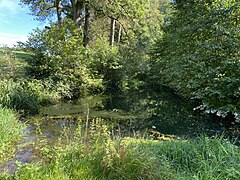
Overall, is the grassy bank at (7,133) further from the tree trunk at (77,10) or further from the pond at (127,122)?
the tree trunk at (77,10)

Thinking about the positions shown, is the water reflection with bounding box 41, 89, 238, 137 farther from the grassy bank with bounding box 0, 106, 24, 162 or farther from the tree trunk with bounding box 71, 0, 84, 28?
the tree trunk with bounding box 71, 0, 84, 28

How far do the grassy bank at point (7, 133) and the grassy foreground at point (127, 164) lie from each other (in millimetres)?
1330

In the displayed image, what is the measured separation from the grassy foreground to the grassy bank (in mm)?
1330

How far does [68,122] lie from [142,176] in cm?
457

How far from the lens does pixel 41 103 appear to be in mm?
9188

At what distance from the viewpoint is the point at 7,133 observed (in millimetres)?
4824

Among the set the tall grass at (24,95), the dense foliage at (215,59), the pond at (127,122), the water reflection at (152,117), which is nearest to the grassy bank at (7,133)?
the pond at (127,122)

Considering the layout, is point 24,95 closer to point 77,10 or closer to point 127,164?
point 127,164

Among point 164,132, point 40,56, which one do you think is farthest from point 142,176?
point 40,56

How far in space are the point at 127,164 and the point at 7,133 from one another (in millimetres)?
3119

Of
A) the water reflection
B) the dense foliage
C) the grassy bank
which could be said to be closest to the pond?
the water reflection

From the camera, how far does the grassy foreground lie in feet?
9.23

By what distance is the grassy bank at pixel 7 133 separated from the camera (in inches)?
173

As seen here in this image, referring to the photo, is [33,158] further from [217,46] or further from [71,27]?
[71,27]
